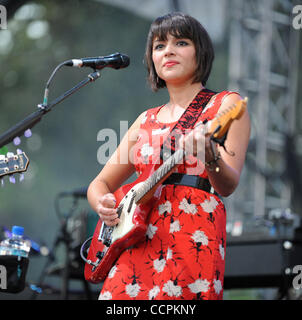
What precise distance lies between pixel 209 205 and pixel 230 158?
0.62ft

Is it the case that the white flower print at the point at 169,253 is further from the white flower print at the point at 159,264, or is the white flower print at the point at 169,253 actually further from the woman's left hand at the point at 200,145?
the woman's left hand at the point at 200,145

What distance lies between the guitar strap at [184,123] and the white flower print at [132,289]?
18.8 inches

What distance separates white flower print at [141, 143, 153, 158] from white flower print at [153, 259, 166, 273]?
43 centimetres

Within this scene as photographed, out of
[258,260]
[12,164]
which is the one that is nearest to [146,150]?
[12,164]

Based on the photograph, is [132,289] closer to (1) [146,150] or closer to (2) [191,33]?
(1) [146,150]

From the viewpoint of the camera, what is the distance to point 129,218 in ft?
6.33


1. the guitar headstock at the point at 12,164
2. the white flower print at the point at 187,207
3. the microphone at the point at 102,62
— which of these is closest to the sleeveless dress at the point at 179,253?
the white flower print at the point at 187,207

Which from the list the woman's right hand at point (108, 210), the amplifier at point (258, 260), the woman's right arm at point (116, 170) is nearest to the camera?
the woman's right hand at point (108, 210)

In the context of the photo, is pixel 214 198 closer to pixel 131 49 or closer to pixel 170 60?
pixel 170 60

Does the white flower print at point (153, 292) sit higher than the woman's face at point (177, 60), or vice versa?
the woman's face at point (177, 60)

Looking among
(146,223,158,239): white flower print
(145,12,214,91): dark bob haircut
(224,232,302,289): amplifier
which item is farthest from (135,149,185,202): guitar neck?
(224,232,302,289): amplifier

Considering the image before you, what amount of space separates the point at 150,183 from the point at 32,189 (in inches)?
401

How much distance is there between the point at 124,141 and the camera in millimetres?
2266

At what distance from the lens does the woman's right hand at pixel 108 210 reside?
196 cm
